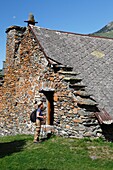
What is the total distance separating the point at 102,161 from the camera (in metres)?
9.38

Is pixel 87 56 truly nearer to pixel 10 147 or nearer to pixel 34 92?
pixel 34 92

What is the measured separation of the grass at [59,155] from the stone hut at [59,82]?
0.98 meters

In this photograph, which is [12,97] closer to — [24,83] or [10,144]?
[24,83]

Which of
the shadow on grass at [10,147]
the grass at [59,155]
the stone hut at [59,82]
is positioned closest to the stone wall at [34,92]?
the stone hut at [59,82]

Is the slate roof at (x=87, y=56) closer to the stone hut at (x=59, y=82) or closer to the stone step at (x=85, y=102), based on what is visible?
the stone hut at (x=59, y=82)

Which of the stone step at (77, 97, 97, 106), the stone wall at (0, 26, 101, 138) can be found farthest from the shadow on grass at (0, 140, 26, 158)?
→ the stone step at (77, 97, 97, 106)

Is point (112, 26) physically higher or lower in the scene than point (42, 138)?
higher

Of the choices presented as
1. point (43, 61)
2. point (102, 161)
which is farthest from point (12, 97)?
point (102, 161)

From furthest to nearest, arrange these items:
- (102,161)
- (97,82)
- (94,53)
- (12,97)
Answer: (12,97)
(94,53)
(97,82)
(102,161)

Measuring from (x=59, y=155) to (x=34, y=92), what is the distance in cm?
584

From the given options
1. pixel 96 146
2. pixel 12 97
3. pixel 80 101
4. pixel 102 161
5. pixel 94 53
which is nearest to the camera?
pixel 102 161

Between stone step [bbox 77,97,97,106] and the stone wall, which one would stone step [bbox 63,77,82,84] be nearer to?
the stone wall

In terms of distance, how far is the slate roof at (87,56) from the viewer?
13.4m

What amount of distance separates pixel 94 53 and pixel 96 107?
461 centimetres
